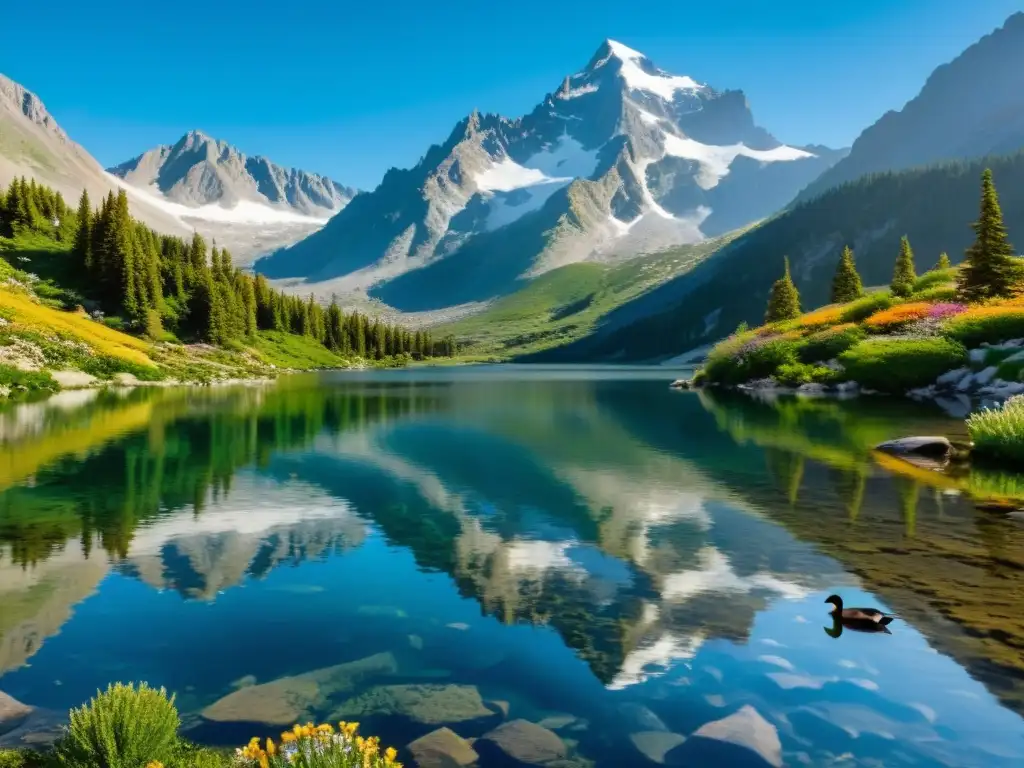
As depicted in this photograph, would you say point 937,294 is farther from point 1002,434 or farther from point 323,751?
point 323,751

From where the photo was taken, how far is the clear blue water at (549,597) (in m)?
9.35

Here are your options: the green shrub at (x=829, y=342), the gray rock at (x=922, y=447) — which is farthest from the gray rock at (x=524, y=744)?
the green shrub at (x=829, y=342)

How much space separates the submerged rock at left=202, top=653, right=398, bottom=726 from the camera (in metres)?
9.34

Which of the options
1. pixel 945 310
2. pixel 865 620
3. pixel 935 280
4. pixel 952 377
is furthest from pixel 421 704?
pixel 935 280

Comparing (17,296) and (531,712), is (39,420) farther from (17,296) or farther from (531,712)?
(17,296)

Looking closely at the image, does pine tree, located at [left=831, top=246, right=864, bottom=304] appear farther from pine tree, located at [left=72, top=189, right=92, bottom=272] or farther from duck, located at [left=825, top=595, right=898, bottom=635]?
pine tree, located at [left=72, top=189, right=92, bottom=272]

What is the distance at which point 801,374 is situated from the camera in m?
73.8

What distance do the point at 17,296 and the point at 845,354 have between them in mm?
105906

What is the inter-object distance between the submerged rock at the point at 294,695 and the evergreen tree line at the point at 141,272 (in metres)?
118

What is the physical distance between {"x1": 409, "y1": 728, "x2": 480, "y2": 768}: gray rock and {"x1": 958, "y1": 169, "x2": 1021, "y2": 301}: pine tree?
74.7 meters

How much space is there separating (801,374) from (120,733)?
75.2 metres

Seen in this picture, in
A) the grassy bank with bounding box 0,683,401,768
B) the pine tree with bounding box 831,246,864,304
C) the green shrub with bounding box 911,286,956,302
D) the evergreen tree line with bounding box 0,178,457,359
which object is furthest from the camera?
the evergreen tree line with bounding box 0,178,457,359

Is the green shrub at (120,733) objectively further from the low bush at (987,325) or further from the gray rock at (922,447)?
the low bush at (987,325)

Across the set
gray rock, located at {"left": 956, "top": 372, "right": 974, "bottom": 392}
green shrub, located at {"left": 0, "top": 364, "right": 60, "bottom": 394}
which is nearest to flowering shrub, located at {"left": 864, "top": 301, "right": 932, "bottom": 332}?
gray rock, located at {"left": 956, "top": 372, "right": 974, "bottom": 392}
